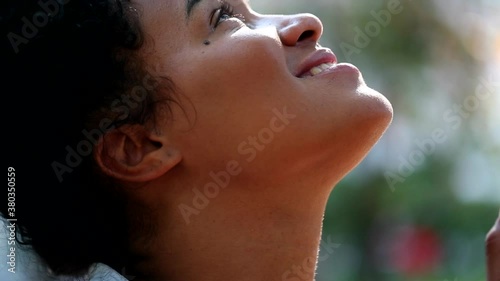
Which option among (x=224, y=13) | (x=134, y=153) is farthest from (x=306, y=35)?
(x=134, y=153)

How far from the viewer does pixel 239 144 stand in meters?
1.68

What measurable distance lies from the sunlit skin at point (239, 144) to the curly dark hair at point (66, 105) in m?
0.04

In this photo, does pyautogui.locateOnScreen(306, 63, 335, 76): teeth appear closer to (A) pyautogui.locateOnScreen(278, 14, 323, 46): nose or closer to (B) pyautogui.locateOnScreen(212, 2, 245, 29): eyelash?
(A) pyautogui.locateOnScreen(278, 14, 323, 46): nose

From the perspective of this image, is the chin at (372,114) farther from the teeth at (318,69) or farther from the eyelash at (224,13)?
the eyelash at (224,13)

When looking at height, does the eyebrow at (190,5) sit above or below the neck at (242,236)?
above

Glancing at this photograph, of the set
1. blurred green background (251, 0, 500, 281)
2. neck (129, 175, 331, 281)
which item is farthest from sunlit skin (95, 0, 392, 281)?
blurred green background (251, 0, 500, 281)

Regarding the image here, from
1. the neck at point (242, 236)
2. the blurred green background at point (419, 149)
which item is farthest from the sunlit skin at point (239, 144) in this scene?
the blurred green background at point (419, 149)

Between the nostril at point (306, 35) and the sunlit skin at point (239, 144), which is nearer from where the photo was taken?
the sunlit skin at point (239, 144)

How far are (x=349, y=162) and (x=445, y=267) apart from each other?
5.56 metres

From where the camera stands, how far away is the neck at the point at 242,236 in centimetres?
171

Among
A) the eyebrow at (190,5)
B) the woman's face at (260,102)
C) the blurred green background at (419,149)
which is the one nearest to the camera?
the woman's face at (260,102)

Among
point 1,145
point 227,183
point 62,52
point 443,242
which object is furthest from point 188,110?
point 443,242

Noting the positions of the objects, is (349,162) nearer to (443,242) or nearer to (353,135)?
(353,135)

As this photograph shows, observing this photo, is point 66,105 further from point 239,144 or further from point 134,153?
point 239,144
